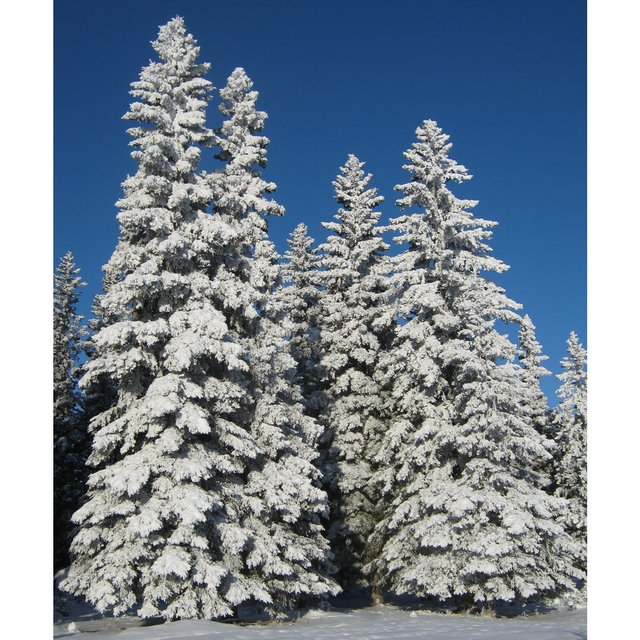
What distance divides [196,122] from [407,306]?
1055 centimetres

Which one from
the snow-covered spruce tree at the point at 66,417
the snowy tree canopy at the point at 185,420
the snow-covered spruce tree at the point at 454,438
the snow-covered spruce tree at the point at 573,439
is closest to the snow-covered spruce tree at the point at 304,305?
the snow-covered spruce tree at the point at 454,438

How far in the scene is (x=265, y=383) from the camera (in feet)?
72.5

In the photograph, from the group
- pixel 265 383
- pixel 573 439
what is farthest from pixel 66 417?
pixel 573 439

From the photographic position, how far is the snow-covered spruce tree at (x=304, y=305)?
1176 inches

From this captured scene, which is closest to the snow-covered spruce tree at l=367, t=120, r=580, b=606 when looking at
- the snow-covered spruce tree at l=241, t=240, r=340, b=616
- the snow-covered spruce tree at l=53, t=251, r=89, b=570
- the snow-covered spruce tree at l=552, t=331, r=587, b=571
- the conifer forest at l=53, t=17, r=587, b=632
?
the conifer forest at l=53, t=17, r=587, b=632

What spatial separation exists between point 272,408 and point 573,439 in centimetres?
2074
